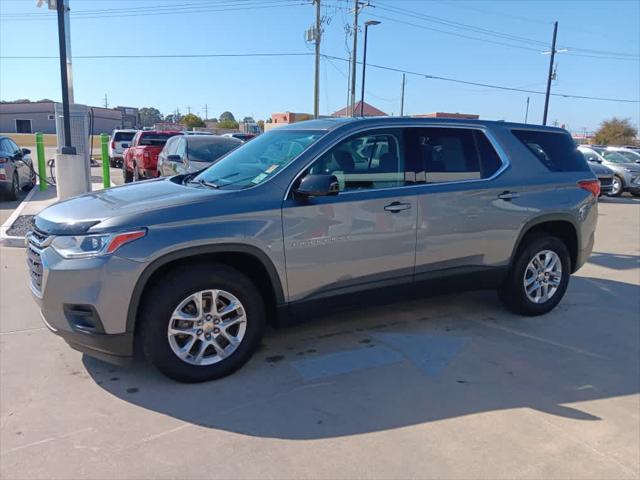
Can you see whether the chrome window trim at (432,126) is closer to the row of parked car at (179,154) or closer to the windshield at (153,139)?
the row of parked car at (179,154)

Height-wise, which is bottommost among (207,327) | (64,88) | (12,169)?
(207,327)

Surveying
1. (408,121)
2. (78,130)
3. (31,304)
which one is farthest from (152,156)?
(408,121)

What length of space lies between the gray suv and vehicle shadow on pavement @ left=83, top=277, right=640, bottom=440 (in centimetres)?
28

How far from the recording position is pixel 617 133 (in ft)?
182

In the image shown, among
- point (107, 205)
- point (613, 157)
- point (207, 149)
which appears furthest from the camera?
point (613, 157)

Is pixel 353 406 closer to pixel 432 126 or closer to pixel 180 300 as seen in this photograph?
pixel 180 300

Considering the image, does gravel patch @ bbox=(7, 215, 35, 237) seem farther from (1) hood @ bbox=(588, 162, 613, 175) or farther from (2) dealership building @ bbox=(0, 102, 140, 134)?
(2) dealership building @ bbox=(0, 102, 140, 134)

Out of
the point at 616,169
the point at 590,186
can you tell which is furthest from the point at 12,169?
the point at 616,169

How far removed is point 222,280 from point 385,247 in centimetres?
133

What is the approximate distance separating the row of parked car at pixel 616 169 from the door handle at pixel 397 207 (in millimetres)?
14447

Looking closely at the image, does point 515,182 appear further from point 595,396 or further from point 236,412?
point 236,412

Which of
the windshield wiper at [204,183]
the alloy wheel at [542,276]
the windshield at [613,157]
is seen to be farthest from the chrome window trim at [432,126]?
the windshield at [613,157]

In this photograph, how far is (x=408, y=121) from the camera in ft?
14.2

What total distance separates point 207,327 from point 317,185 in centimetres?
124
